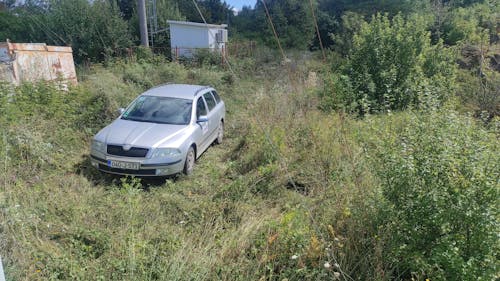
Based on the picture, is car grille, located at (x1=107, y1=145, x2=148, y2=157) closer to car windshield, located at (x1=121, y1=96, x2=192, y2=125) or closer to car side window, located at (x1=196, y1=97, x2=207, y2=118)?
car windshield, located at (x1=121, y1=96, x2=192, y2=125)

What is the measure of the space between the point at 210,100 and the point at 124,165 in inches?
115

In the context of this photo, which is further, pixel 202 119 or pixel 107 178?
pixel 202 119

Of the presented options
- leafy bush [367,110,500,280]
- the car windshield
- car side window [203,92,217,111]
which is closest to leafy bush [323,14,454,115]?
car side window [203,92,217,111]

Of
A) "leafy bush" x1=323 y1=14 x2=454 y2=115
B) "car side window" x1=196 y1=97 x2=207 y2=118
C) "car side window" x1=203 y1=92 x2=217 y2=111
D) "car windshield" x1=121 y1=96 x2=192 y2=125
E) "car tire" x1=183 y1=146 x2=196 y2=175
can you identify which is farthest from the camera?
"leafy bush" x1=323 y1=14 x2=454 y2=115

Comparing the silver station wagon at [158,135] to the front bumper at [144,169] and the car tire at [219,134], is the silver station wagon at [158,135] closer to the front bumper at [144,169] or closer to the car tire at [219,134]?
the front bumper at [144,169]

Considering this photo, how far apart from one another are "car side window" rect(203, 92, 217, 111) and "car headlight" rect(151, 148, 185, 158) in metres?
2.04

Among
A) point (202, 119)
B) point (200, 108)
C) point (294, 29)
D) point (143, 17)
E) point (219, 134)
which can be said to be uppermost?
point (294, 29)

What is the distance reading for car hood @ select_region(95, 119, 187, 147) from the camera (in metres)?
4.96

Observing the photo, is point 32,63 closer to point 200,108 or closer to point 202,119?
point 200,108

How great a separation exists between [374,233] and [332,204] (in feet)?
2.57

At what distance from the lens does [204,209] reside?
13.0ft

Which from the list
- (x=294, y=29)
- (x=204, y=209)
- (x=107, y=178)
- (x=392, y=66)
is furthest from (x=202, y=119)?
(x=294, y=29)

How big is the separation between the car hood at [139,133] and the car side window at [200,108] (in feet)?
2.17

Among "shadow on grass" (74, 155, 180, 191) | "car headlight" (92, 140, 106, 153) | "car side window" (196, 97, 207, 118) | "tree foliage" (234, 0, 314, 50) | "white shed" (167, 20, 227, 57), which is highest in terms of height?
"tree foliage" (234, 0, 314, 50)
